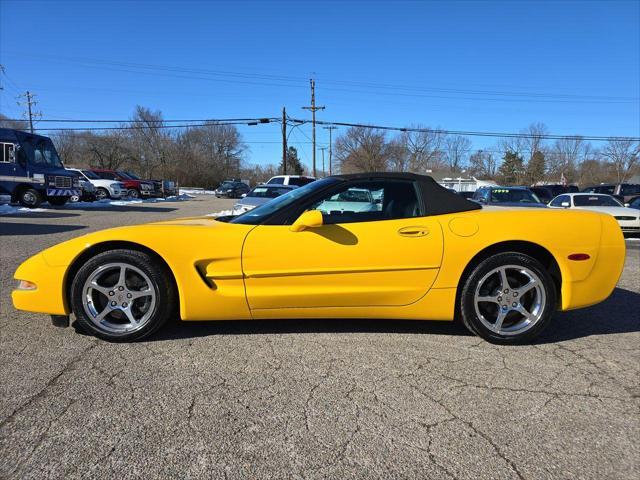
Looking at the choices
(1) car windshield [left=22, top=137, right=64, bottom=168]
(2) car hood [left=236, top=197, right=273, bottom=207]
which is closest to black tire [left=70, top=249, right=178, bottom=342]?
(2) car hood [left=236, top=197, right=273, bottom=207]

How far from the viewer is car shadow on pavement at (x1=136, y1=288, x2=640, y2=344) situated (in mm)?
3580

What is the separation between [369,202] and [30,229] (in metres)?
9.55

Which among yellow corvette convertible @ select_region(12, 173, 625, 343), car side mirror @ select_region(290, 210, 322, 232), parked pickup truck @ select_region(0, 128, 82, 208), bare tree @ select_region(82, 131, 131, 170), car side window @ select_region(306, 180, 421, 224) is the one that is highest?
bare tree @ select_region(82, 131, 131, 170)

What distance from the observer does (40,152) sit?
16.5 metres

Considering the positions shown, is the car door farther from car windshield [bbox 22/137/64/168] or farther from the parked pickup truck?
car windshield [bbox 22/137/64/168]

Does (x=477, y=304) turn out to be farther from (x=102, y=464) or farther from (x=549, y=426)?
(x=102, y=464)

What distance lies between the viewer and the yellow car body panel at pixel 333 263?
327cm

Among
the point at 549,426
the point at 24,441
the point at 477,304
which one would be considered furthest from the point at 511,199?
the point at 24,441

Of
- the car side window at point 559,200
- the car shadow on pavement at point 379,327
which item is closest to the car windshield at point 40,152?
the car shadow on pavement at point 379,327

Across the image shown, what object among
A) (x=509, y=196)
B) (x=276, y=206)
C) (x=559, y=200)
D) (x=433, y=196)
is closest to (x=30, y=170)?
(x=276, y=206)

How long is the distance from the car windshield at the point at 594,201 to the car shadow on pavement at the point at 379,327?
32.8 ft

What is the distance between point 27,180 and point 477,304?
1760 cm

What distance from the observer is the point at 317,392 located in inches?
102

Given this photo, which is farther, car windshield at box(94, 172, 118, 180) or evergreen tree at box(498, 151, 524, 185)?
evergreen tree at box(498, 151, 524, 185)
